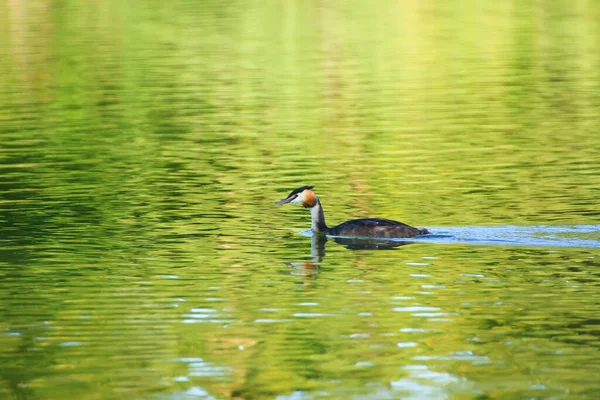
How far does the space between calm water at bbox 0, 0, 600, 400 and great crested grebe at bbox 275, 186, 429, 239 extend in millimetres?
268

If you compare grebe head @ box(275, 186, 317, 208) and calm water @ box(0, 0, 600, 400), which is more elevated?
grebe head @ box(275, 186, 317, 208)

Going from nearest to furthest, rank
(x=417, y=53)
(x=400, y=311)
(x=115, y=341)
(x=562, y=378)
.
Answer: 1. (x=562, y=378)
2. (x=115, y=341)
3. (x=400, y=311)
4. (x=417, y=53)

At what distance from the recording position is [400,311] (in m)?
16.4

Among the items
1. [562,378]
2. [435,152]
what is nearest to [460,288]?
[562,378]

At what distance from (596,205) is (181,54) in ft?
123

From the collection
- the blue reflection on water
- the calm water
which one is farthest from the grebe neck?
the blue reflection on water

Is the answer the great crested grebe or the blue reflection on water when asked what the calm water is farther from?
the great crested grebe

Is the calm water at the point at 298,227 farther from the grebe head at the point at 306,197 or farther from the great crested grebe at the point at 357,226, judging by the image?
the grebe head at the point at 306,197

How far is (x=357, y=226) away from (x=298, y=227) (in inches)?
82.7

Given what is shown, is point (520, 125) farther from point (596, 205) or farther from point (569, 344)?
point (569, 344)

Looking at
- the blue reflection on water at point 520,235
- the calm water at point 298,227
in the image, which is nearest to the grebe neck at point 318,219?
the calm water at point 298,227

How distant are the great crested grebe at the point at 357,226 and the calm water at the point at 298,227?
27cm

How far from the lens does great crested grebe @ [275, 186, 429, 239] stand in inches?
838

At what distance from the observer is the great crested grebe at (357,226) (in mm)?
21281
